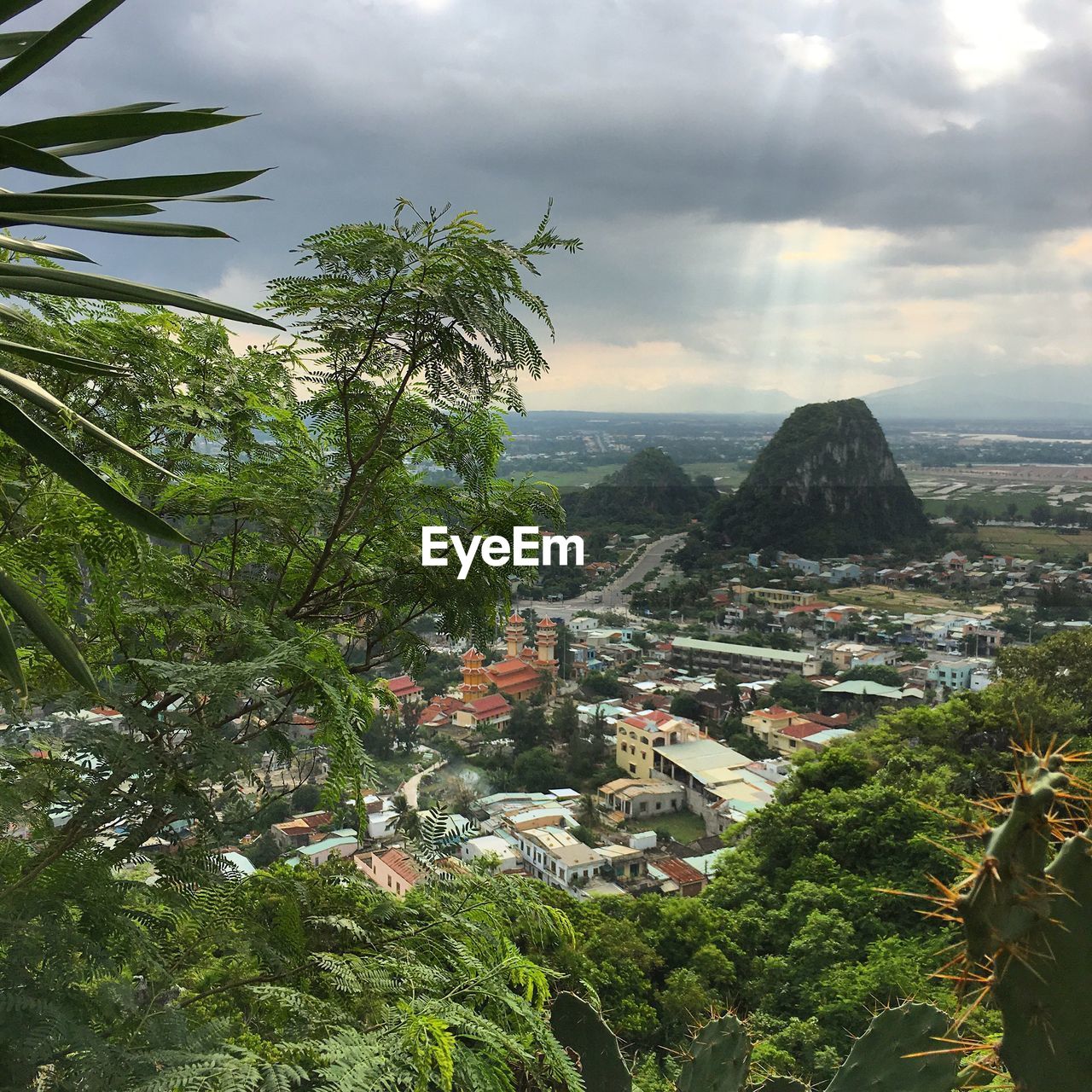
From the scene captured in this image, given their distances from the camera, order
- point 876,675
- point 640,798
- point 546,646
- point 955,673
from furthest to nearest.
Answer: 1. point 546,646
2. point 876,675
3. point 955,673
4. point 640,798

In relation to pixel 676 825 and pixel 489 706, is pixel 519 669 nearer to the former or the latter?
pixel 489 706

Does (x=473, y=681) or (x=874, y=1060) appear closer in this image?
(x=874, y=1060)

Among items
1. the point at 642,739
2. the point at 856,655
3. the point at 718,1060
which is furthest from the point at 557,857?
the point at 856,655

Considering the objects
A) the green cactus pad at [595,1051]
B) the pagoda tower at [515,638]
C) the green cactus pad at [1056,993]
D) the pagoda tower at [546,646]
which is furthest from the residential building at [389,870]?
the pagoda tower at [546,646]

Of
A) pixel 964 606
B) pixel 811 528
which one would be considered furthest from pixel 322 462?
pixel 811 528

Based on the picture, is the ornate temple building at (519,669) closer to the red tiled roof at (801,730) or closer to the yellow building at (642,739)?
the yellow building at (642,739)

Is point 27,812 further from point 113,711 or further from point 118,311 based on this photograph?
point 118,311
